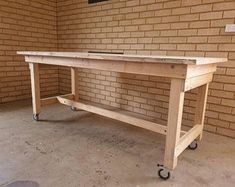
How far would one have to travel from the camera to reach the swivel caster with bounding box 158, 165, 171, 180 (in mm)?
1618

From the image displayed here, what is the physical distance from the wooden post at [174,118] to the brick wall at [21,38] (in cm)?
329

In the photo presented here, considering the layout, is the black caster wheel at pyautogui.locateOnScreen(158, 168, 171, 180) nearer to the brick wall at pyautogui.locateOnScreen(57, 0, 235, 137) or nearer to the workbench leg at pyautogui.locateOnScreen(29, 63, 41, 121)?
the brick wall at pyautogui.locateOnScreen(57, 0, 235, 137)

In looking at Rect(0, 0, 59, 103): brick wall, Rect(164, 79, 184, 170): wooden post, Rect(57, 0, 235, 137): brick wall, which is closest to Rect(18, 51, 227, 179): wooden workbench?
Rect(164, 79, 184, 170): wooden post

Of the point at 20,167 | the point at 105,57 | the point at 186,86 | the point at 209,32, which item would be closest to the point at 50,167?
the point at 20,167

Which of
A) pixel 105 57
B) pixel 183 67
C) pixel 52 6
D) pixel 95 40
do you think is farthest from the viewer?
Result: pixel 52 6

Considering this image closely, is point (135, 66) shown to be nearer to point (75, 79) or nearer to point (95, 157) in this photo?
point (95, 157)

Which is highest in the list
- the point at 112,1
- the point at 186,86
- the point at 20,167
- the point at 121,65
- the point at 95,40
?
the point at 112,1

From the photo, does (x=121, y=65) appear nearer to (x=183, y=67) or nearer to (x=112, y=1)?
(x=183, y=67)

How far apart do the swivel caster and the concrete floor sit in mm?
44

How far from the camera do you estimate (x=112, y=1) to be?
3277 millimetres

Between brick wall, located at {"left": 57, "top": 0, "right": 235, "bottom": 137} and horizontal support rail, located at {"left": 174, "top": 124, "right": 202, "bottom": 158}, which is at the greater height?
brick wall, located at {"left": 57, "top": 0, "right": 235, "bottom": 137}

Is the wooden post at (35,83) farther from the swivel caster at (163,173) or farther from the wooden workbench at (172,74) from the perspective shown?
the swivel caster at (163,173)

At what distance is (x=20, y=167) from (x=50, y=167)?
253 mm

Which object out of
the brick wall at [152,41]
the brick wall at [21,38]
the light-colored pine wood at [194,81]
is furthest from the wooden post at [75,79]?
the light-colored pine wood at [194,81]
